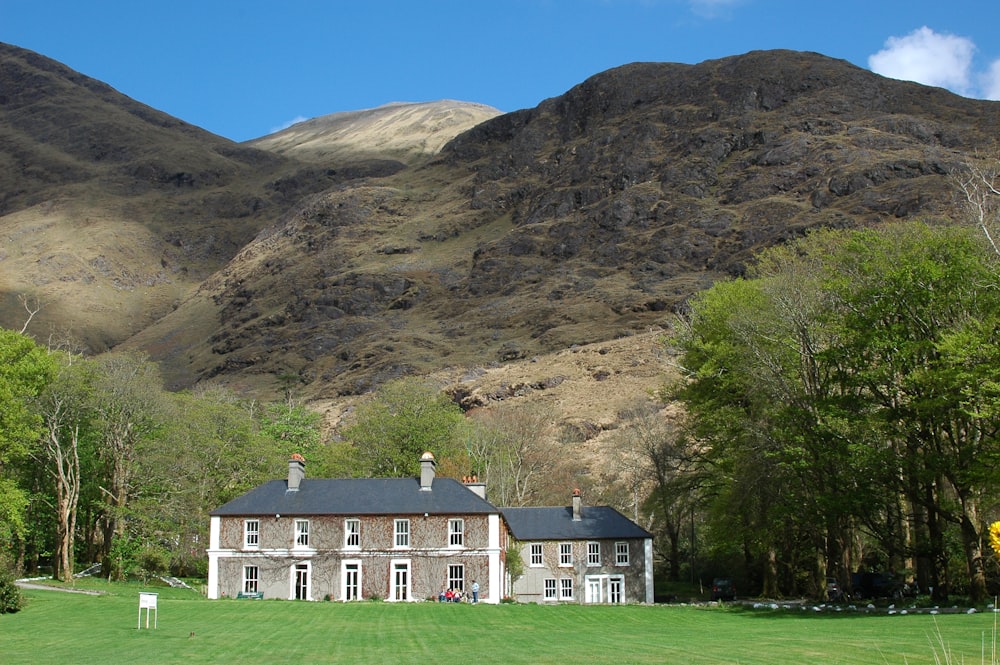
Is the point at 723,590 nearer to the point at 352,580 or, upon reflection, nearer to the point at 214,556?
the point at 352,580

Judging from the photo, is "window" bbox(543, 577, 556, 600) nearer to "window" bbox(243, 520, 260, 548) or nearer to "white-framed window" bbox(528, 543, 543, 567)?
"white-framed window" bbox(528, 543, 543, 567)

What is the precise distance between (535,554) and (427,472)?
8.98m

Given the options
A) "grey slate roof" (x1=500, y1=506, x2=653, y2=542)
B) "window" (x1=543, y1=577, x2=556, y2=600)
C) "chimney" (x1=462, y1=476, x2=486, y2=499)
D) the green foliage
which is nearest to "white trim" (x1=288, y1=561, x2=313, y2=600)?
"chimney" (x1=462, y1=476, x2=486, y2=499)

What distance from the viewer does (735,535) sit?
42906 millimetres

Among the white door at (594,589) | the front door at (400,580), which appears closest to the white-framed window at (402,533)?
the front door at (400,580)

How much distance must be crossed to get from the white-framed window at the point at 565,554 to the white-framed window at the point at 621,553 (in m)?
2.47

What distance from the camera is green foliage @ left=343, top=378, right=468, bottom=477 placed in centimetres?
6544

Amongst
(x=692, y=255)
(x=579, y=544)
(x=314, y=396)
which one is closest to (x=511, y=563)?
(x=579, y=544)

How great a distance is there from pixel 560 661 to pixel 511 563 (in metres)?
32.5

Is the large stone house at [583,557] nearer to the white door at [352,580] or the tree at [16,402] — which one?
the white door at [352,580]

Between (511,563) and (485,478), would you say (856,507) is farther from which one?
(485,478)

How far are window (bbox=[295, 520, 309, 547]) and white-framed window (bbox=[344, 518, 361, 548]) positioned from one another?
1.90 metres

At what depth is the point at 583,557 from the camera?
173 feet

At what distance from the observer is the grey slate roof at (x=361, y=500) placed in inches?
1880
